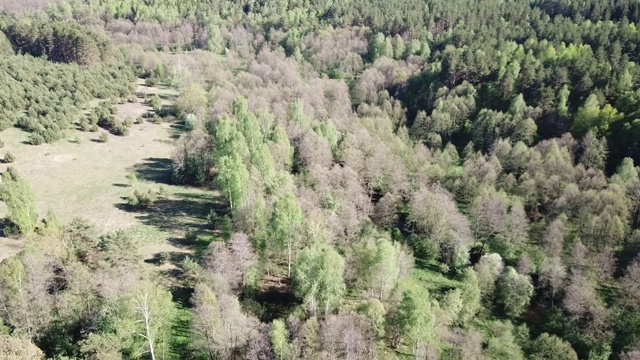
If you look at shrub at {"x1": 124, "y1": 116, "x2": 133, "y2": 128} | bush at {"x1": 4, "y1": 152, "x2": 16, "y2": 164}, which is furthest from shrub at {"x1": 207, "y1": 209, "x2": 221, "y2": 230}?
shrub at {"x1": 124, "y1": 116, "x2": 133, "y2": 128}

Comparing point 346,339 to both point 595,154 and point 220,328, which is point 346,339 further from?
point 595,154

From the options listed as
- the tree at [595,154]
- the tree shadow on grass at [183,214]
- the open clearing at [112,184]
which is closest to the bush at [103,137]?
the open clearing at [112,184]

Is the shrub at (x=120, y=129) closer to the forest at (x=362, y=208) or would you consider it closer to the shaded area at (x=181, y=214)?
the forest at (x=362, y=208)

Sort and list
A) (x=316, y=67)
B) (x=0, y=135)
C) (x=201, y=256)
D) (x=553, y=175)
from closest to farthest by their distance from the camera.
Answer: (x=201, y=256), (x=553, y=175), (x=0, y=135), (x=316, y=67)

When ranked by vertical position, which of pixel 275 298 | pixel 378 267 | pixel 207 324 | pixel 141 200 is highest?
pixel 378 267

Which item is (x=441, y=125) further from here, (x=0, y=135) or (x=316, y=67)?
(x=0, y=135)

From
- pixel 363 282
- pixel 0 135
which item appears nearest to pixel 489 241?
pixel 363 282

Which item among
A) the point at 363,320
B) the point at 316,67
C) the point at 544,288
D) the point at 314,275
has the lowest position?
the point at 544,288

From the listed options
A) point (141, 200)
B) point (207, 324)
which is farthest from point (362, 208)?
point (207, 324)

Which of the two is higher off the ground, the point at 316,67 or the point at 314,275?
the point at 316,67
